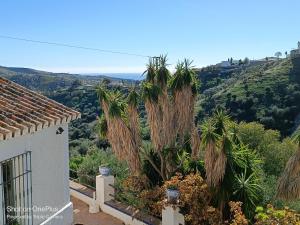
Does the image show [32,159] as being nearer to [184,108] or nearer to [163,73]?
[184,108]

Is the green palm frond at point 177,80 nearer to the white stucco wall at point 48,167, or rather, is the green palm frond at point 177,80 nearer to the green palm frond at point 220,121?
the green palm frond at point 220,121

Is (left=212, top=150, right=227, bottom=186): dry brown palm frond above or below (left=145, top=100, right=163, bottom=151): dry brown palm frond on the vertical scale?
below

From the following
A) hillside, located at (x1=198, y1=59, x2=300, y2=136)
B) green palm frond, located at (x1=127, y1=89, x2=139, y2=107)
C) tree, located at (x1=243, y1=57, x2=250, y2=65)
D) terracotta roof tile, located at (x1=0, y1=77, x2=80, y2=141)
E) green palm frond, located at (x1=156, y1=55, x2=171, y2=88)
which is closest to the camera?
terracotta roof tile, located at (x1=0, y1=77, x2=80, y2=141)

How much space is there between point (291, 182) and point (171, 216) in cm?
428

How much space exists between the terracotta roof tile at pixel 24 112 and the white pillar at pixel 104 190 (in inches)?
182

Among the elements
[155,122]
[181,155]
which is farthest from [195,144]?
[155,122]

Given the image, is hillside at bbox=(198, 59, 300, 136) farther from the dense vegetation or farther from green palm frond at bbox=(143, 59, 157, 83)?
green palm frond at bbox=(143, 59, 157, 83)

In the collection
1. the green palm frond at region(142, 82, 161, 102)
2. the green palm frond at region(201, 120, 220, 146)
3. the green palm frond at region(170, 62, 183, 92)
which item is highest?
the green palm frond at region(170, 62, 183, 92)

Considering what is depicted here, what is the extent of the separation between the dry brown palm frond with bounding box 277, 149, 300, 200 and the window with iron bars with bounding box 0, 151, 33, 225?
518 centimetres

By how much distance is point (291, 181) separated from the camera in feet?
27.6

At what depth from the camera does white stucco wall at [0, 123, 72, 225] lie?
316 inches

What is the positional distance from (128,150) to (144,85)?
7.31 ft

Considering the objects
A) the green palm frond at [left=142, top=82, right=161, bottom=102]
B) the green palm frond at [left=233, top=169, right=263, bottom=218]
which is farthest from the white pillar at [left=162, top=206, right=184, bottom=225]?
the green palm frond at [left=142, top=82, right=161, bottom=102]

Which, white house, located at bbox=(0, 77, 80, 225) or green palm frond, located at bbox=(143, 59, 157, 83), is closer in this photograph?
white house, located at bbox=(0, 77, 80, 225)
